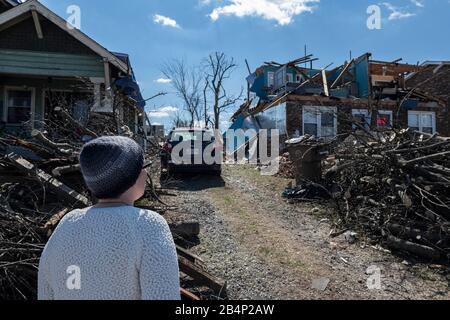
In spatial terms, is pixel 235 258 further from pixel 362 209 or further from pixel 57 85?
pixel 57 85

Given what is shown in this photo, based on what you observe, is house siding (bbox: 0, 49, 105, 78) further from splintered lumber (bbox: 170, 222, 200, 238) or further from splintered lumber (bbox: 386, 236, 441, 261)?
splintered lumber (bbox: 386, 236, 441, 261)

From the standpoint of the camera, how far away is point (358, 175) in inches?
308

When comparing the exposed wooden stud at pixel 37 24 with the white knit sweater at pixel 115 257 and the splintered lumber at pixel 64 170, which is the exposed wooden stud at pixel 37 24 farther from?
the white knit sweater at pixel 115 257

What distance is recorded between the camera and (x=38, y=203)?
5754 millimetres

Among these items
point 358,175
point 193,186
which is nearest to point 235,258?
point 358,175

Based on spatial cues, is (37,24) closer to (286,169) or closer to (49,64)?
(49,64)

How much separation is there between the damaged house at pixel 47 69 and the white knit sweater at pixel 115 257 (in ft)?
34.9

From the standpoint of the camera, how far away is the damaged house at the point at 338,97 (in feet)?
57.9

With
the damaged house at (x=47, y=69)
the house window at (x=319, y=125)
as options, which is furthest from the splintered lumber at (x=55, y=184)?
the house window at (x=319, y=125)

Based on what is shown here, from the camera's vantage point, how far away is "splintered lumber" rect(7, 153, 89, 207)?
5387 millimetres

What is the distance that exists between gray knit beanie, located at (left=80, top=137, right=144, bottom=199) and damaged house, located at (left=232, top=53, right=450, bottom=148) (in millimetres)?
14461

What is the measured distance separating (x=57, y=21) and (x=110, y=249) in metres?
13.2

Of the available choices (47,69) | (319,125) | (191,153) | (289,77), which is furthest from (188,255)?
(289,77)

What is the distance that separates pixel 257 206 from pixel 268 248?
270cm
